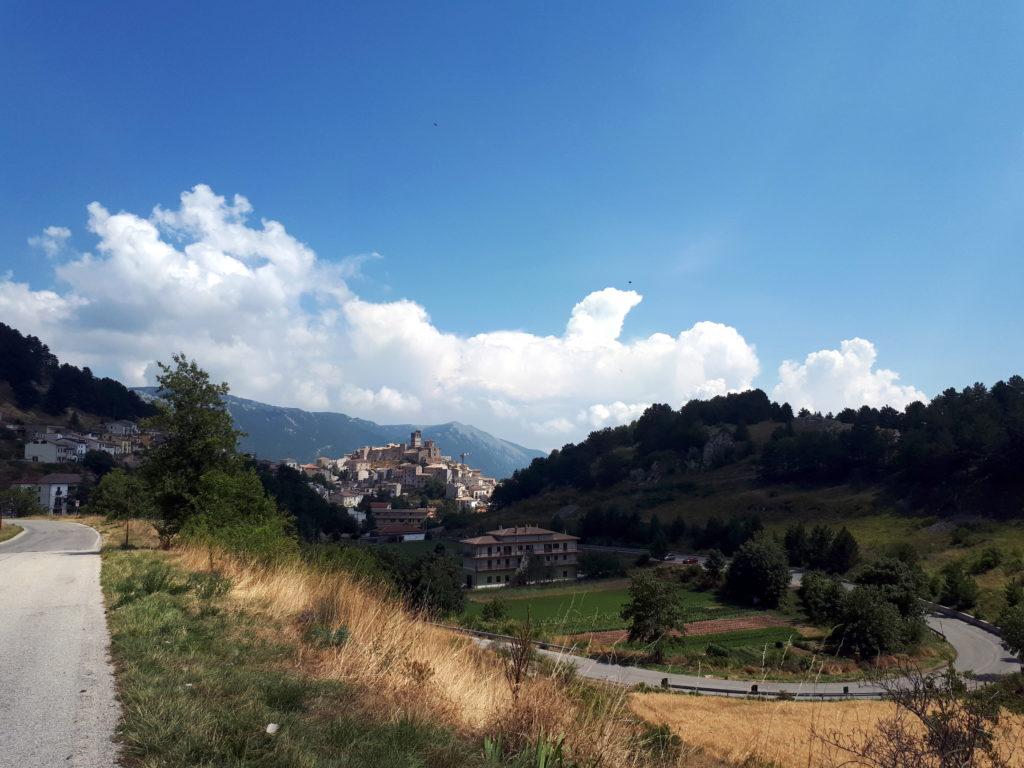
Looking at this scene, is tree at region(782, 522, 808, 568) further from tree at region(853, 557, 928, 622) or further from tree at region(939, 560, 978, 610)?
tree at region(853, 557, 928, 622)

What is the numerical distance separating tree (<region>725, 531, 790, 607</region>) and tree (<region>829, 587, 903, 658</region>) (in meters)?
17.1

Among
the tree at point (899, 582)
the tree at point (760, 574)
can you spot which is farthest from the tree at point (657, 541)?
the tree at point (899, 582)

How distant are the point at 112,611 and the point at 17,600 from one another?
2497mm

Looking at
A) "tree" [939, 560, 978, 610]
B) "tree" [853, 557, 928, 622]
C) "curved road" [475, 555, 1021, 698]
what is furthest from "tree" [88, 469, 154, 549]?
"tree" [939, 560, 978, 610]

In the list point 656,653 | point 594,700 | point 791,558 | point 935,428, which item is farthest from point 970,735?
point 935,428

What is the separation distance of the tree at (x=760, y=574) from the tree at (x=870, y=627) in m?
17.1

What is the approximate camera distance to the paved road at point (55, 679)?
12.1ft

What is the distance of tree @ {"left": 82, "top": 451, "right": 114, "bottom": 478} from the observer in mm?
98169

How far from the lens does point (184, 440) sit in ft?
67.6

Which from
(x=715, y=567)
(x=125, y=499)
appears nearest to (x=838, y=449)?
(x=715, y=567)

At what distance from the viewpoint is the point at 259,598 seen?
28.8 feet

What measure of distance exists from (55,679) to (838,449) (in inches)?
4329

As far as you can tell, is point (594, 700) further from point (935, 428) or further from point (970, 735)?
point (935, 428)

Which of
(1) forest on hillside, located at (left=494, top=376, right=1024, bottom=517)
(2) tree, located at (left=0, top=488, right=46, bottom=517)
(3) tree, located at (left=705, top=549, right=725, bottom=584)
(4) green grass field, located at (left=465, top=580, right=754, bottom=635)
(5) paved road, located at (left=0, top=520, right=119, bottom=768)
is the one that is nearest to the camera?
(5) paved road, located at (left=0, top=520, right=119, bottom=768)
